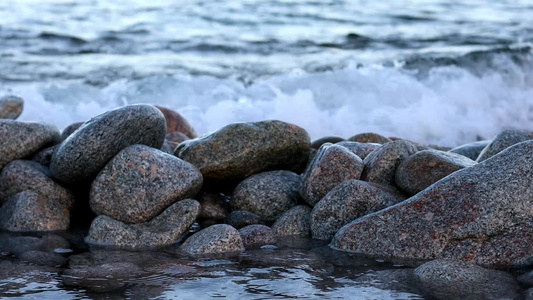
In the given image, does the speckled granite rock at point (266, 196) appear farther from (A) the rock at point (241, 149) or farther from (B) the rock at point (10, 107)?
(B) the rock at point (10, 107)

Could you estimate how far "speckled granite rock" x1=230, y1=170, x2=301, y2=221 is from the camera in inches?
277

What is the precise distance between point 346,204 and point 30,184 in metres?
3.03

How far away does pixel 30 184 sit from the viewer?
695cm

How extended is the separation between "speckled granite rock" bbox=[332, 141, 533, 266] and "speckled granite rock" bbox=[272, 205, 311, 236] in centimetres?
75

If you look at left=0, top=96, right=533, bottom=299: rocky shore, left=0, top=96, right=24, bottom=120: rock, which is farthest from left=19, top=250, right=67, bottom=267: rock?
left=0, top=96, right=24, bottom=120: rock

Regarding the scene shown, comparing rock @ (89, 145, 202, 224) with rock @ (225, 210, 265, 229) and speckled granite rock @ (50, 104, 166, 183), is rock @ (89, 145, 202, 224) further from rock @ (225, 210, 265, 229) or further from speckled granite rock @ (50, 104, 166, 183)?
rock @ (225, 210, 265, 229)

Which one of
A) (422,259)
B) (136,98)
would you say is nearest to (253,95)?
(136,98)

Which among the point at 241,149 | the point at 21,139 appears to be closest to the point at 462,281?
the point at 241,149

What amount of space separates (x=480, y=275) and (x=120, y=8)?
21.3 m

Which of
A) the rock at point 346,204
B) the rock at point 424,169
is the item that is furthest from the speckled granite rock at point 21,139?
the rock at point 424,169

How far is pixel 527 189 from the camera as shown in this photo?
5609mm

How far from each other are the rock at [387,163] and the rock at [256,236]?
1159 mm

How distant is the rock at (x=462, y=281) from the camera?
4777 millimetres

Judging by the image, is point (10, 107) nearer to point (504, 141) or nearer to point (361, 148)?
point (361, 148)
